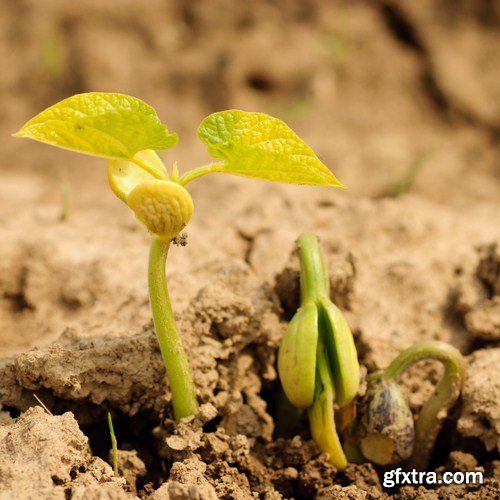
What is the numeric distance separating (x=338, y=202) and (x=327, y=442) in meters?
1.13

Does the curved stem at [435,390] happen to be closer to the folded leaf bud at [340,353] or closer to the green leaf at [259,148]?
the folded leaf bud at [340,353]

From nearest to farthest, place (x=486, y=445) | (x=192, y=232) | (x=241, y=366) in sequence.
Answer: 1. (x=486, y=445)
2. (x=241, y=366)
3. (x=192, y=232)

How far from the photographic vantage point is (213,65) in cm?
377

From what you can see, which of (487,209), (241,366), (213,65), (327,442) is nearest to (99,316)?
(241,366)

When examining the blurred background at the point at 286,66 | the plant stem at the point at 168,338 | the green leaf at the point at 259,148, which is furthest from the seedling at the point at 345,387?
the blurred background at the point at 286,66

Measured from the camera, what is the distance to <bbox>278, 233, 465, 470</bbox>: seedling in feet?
5.22

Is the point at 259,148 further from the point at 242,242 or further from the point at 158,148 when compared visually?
the point at 242,242

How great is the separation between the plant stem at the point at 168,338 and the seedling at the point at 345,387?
212 millimetres

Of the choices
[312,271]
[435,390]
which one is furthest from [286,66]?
[435,390]

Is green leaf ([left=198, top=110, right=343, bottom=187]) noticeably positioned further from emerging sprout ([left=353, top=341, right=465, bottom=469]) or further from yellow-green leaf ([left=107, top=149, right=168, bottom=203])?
emerging sprout ([left=353, top=341, right=465, bottom=469])

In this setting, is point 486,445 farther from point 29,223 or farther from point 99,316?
point 29,223

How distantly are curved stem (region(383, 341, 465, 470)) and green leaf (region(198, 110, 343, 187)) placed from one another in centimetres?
52

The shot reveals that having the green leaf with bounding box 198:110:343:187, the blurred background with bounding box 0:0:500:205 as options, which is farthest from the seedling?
the blurred background with bounding box 0:0:500:205

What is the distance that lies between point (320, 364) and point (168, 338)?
1.11ft
